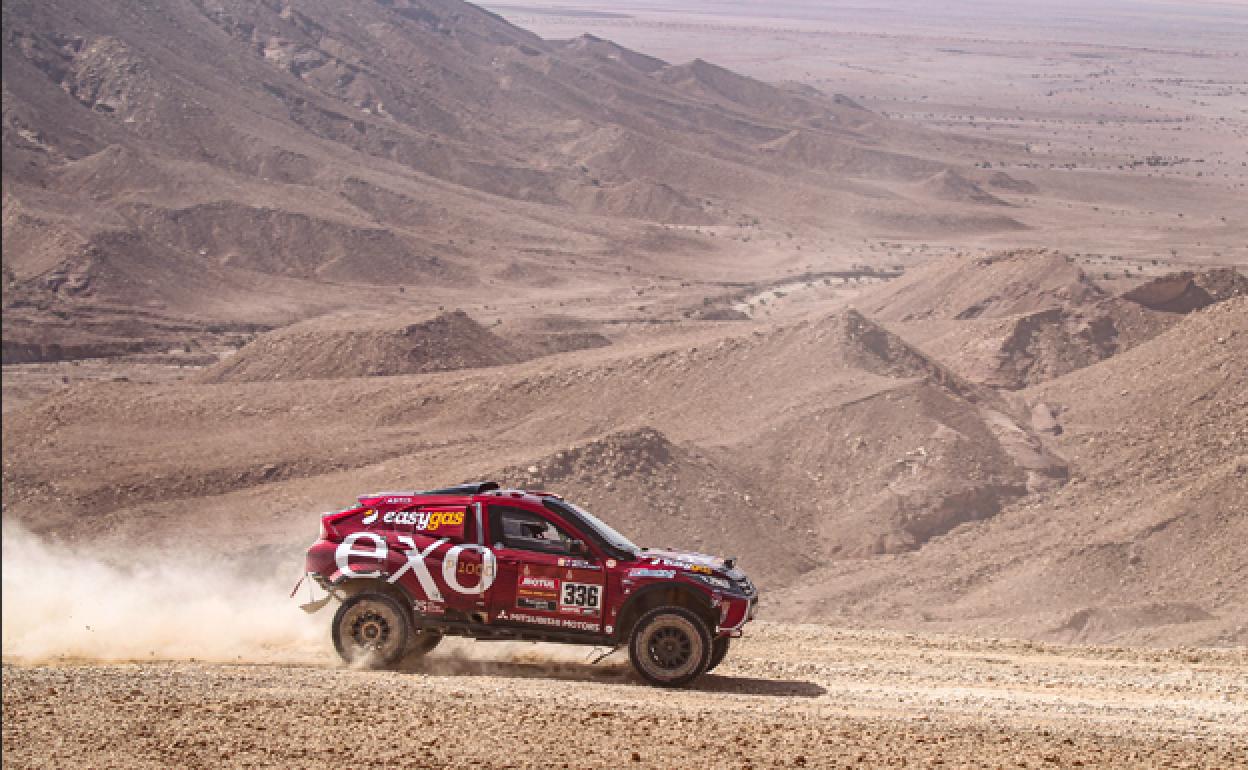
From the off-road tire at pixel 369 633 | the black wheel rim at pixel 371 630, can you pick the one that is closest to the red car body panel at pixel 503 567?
the off-road tire at pixel 369 633

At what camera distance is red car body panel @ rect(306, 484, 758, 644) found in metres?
13.4

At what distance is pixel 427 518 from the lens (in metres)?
13.7

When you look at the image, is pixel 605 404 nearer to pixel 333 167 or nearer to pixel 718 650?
pixel 718 650

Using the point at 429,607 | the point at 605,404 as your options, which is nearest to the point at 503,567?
the point at 429,607

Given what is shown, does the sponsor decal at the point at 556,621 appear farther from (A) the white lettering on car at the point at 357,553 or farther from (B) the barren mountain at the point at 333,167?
(B) the barren mountain at the point at 333,167

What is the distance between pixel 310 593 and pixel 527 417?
2261 cm

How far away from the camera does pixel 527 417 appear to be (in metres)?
36.5

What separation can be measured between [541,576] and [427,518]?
1192 millimetres

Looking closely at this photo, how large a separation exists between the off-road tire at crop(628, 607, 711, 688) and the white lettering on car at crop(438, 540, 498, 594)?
1417 millimetres

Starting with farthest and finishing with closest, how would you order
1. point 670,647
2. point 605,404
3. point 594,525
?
point 605,404 < point 594,525 < point 670,647

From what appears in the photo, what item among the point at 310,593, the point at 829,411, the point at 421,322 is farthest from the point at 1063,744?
the point at 421,322

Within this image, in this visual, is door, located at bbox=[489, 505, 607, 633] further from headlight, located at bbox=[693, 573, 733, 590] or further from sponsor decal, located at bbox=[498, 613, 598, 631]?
headlight, located at bbox=[693, 573, 733, 590]

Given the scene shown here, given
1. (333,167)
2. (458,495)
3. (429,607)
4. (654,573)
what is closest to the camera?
(654,573)

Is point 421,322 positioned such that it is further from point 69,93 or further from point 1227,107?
point 69,93
